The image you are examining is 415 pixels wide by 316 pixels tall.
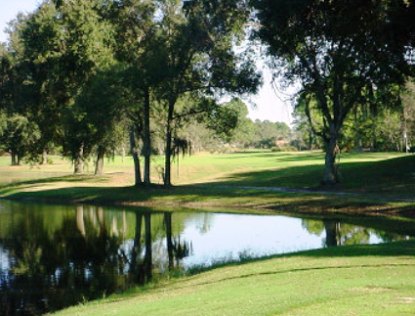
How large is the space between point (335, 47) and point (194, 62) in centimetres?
1149

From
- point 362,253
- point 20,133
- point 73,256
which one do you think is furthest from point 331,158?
point 20,133

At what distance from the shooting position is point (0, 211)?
42.7 m

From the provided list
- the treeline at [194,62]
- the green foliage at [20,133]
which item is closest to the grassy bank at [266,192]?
the treeline at [194,62]

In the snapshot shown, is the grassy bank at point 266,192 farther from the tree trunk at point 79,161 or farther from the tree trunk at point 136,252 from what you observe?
the tree trunk at point 136,252

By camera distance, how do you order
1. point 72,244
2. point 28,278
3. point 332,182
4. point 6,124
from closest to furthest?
point 28,278 → point 72,244 → point 332,182 → point 6,124

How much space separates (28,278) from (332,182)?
2860 centimetres

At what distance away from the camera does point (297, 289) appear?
42.2ft

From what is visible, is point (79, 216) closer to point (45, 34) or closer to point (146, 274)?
point (146, 274)

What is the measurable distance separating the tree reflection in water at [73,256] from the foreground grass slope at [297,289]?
2.63 m

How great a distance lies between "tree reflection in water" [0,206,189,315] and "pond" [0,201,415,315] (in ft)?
0.11

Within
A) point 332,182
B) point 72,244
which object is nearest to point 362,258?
point 72,244

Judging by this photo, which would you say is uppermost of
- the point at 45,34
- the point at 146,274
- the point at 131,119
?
the point at 45,34

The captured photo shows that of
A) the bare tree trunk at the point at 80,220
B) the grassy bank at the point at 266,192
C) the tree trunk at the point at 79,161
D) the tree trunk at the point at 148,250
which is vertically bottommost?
the tree trunk at the point at 148,250

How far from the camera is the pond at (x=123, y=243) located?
1997 cm
